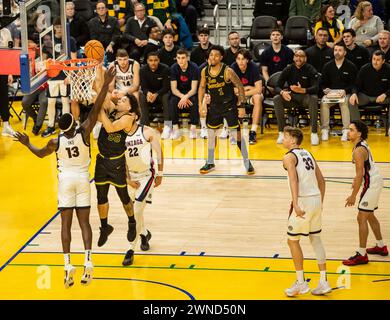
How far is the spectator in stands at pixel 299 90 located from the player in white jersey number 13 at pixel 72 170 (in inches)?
294

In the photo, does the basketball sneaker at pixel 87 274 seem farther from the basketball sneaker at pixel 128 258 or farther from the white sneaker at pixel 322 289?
the white sneaker at pixel 322 289

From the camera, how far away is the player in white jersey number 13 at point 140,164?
9.74 m

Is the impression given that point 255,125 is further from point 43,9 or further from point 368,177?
point 368,177

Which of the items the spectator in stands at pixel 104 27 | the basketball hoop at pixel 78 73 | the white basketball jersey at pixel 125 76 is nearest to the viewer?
the basketball hoop at pixel 78 73

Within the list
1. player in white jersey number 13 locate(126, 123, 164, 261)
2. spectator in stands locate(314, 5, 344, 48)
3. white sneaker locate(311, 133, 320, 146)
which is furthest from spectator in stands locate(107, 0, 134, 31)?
player in white jersey number 13 locate(126, 123, 164, 261)

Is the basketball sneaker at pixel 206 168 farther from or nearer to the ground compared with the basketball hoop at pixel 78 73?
nearer to the ground

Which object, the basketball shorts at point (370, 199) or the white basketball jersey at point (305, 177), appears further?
the basketball shorts at point (370, 199)

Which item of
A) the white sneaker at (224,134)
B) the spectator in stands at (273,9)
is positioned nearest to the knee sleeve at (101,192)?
the white sneaker at (224,134)

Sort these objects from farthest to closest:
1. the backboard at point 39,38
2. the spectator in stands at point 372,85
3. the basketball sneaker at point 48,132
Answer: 1. the basketball sneaker at point 48,132
2. the spectator in stands at point 372,85
3. the backboard at point 39,38

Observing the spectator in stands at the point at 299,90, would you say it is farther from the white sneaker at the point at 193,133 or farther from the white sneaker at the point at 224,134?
the white sneaker at the point at 193,133

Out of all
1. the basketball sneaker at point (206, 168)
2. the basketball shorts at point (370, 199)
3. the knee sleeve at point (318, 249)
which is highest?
the basketball shorts at point (370, 199)

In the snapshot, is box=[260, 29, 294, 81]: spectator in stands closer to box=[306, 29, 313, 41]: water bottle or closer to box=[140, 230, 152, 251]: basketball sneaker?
box=[306, 29, 313, 41]: water bottle

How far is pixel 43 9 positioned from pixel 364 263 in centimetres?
601

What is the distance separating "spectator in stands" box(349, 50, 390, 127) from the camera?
15.8 metres
